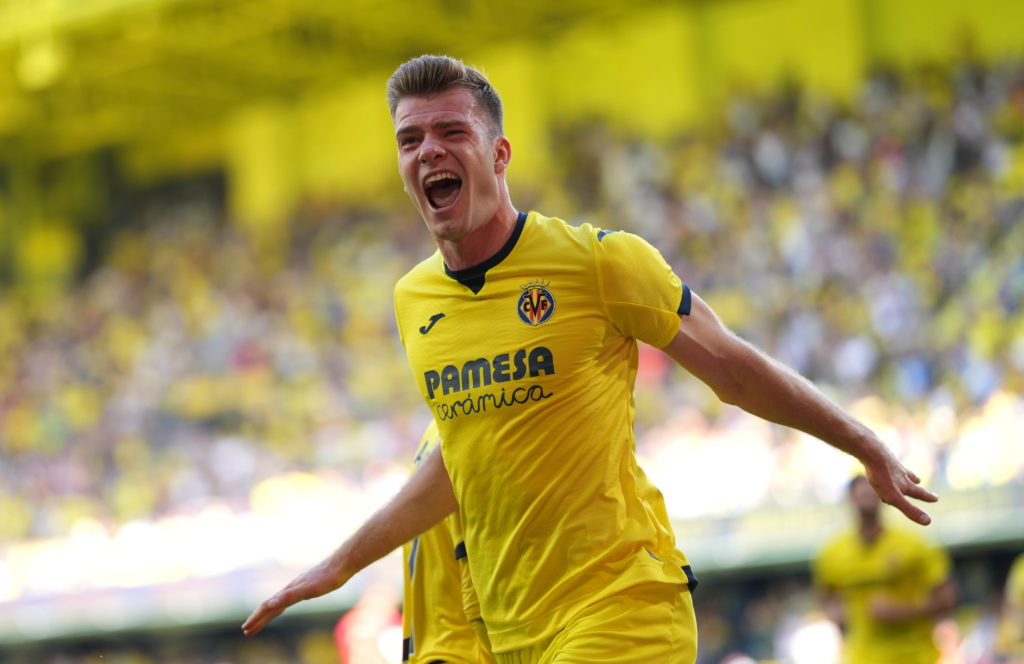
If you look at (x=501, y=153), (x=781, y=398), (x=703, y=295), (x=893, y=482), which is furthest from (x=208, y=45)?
(x=893, y=482)

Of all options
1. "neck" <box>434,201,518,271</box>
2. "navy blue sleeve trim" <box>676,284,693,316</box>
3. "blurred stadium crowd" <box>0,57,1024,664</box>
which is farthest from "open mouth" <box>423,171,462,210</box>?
"blurred stadium crowd" <box>0,57,1024,664</box>

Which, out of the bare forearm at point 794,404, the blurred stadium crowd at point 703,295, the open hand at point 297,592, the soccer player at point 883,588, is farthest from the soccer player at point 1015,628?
the open hand at point 297,592

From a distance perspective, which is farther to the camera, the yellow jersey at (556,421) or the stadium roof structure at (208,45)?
the stadium roof structure at (208,45)

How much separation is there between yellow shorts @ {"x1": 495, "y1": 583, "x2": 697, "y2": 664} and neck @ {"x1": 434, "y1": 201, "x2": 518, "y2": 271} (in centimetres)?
88

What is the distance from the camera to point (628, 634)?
305cm

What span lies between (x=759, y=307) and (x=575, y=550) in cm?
1324

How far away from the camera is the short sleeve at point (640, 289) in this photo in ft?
10.2

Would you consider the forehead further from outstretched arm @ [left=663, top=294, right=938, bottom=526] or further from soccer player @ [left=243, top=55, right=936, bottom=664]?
outstretched arm @ [left=663, top=294, right=938, bottom=526]

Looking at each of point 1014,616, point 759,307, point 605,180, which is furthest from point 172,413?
point 1014,616

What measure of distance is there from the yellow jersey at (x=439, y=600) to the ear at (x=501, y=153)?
3.24 feet

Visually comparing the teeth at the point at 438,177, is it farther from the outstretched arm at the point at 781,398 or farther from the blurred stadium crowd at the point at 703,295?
the blurred stadium crowd at the point at 703,295

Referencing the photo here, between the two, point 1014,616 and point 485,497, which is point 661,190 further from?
point 485,497

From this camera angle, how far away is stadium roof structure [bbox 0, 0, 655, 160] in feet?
74.9

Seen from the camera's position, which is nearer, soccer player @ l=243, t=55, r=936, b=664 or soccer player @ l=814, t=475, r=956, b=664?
soccer player @ l=243, t=55, r=936, b=664
